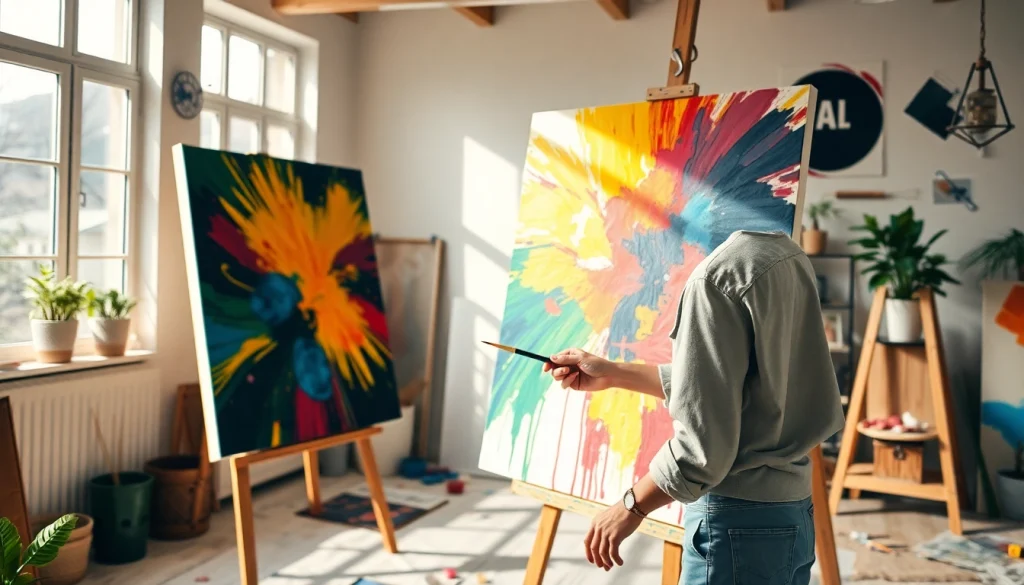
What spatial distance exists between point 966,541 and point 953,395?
2.83 ft

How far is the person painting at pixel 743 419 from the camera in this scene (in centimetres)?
129

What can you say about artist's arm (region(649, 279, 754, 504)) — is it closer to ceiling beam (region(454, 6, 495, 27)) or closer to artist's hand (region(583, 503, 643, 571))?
artist's hand (region(583, 503, 643, 571))

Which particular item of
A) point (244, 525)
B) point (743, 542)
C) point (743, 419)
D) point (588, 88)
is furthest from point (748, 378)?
point (588, 88)

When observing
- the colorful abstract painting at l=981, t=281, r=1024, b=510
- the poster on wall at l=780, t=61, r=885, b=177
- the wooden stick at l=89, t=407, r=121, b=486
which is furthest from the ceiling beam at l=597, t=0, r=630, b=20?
the wooden stick at l=89, t=407, r=121, b=486

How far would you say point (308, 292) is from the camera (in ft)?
10.5

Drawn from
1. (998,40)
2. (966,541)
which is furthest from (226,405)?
(998,40)

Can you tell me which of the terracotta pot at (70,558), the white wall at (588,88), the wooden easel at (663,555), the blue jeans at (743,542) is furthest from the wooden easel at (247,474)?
the blue jeans at (743,542)

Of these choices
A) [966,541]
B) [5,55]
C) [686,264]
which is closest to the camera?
[686,264]

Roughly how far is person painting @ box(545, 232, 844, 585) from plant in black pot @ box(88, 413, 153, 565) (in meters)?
2.47

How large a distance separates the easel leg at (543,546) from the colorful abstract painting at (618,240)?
0.08 meters

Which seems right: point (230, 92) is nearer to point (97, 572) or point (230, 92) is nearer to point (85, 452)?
point (85, 452)

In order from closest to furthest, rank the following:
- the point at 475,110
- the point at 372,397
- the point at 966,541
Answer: the point at 372,397 → the point at 966,541 → the point at 475,110

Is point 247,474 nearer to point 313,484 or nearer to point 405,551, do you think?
point 405,551

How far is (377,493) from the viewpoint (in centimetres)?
338
